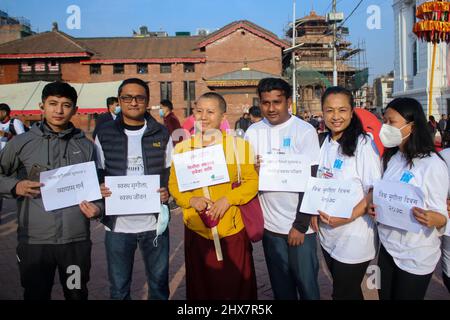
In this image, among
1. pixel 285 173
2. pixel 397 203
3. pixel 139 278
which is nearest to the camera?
pixel 397 203

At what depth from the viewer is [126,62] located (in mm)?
32562

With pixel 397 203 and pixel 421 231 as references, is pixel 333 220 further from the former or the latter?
pixel 421 231

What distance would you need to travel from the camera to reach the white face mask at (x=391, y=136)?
251 centimetres

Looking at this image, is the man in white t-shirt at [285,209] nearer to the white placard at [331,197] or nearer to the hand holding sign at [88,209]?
the white placard at [331,197]

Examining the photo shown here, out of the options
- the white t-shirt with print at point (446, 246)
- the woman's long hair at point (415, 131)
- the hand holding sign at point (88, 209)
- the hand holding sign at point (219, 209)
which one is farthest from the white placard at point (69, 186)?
the white t-shirt with print at point (446, 246)

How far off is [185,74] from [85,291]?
31696 millimetres

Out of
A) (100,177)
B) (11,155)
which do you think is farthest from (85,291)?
(11,155)

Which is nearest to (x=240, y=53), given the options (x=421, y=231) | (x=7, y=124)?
(x=7, y=124)

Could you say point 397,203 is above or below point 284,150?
below

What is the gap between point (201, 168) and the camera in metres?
2.80

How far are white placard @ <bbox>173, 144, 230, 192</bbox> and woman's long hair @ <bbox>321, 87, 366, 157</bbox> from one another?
0.88 m

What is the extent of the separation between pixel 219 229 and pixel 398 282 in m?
1.29
